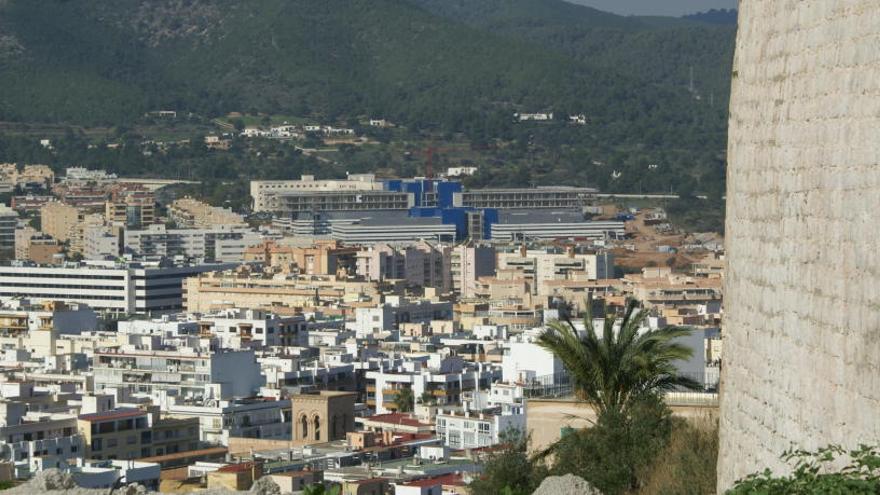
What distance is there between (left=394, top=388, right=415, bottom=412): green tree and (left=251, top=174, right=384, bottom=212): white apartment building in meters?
60.2

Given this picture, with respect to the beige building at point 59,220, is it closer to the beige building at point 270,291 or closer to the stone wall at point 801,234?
the beige building at point 270,291

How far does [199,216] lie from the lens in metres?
95.8

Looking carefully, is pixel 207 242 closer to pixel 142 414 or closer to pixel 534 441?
pixel 142 414

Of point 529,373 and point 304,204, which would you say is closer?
point 529,373

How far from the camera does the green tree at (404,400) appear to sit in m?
41.2

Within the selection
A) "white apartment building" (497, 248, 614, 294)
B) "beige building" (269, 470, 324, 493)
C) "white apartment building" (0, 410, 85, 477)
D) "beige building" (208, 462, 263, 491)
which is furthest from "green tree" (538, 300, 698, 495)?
"white apartment building" (497, 248, 614, 294)

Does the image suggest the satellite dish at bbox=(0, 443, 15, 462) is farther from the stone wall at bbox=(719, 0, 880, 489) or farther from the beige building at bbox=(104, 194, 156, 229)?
the beige building at bbox=(104, 194, 156, 229)

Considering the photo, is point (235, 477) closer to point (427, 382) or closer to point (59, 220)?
point (427, 382)

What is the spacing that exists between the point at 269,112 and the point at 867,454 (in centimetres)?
13262

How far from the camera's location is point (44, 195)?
10706 centimetres

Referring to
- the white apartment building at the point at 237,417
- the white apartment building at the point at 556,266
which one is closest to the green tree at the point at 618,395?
the white apartment building at the point at 237,417

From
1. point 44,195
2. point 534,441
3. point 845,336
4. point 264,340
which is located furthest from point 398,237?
point 845,336

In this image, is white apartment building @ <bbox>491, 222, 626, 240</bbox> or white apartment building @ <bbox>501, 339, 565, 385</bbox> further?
white apartment building @ <bbox>491, 222, 626, 240</bbox>

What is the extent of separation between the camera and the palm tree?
399 inches
